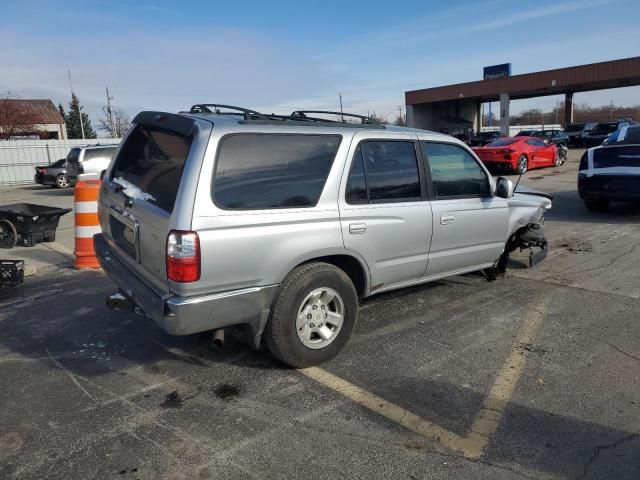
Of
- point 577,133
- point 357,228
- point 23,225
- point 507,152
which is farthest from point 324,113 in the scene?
point 577,133

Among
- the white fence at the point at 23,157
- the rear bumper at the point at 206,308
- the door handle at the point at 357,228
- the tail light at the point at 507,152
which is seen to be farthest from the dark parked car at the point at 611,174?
the white fence at the point at 23,157

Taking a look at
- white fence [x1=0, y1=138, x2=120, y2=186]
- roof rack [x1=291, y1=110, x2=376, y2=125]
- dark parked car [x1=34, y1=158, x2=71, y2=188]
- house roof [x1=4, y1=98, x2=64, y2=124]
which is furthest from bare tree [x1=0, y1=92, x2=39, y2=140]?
roof rack [x1=291, y1=110, x2=376, y2=125]

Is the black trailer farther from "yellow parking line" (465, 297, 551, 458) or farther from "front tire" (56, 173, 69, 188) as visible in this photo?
"front tire" (56, 173, 69, 188)

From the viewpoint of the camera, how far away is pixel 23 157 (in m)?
Answer: 27.6

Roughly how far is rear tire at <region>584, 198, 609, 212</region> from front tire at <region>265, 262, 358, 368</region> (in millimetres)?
8328

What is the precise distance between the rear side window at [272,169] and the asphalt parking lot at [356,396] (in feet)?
4.28

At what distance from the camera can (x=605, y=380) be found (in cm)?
360

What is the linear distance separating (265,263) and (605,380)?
8.34 ft

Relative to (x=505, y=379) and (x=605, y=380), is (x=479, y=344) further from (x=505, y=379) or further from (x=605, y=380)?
(x=605, y=380)

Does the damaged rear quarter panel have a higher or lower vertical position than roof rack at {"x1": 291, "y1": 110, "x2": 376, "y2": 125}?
lower

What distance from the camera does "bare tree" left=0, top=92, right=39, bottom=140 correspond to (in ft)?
143

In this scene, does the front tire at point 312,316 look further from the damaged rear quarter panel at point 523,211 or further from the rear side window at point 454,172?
the damaged rear quarter panel at point 523,211

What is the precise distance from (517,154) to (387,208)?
16597mm

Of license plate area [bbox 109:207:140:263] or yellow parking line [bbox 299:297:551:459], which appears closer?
yellow parking line [bbox 299:297:551:459]
